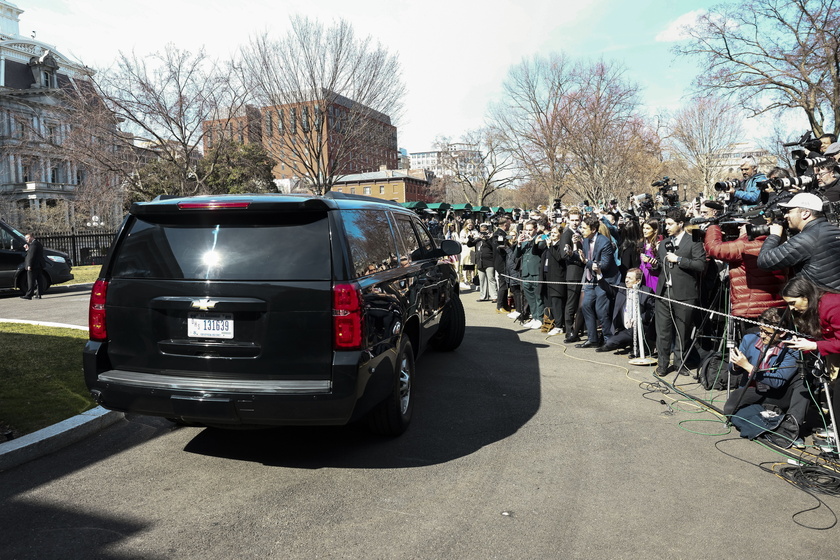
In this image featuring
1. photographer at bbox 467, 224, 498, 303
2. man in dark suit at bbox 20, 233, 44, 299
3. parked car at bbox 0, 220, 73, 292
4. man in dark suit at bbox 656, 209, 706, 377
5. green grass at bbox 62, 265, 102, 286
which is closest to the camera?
man in dark suit at bbox 656, 209, 706, 377

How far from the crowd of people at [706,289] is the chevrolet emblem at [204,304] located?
4.28 meters

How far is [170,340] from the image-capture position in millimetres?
4105

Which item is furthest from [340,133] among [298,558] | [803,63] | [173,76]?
[298,558]

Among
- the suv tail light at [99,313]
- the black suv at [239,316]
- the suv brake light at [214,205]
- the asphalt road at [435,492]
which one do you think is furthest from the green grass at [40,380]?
the suv brake light at [214,205]

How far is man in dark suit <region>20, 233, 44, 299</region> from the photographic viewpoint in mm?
15617

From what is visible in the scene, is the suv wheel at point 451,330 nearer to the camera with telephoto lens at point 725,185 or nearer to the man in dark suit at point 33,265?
the camera with telephoto lens at point 725,185

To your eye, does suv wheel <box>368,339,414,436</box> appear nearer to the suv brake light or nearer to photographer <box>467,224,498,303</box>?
the suv brake light

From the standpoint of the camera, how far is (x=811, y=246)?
4.77 metres

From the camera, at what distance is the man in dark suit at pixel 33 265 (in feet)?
51.2

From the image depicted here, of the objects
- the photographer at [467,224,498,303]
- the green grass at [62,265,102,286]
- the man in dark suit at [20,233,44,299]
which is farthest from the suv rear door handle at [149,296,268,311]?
the green grass at [62,265,102,286]

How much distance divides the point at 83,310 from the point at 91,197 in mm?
12860

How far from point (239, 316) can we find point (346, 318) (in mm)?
741

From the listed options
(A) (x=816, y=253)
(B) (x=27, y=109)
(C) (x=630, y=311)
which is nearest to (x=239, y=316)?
(A) (x=816, y=253)

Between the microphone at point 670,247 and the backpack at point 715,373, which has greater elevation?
the microphone at point 670,247
